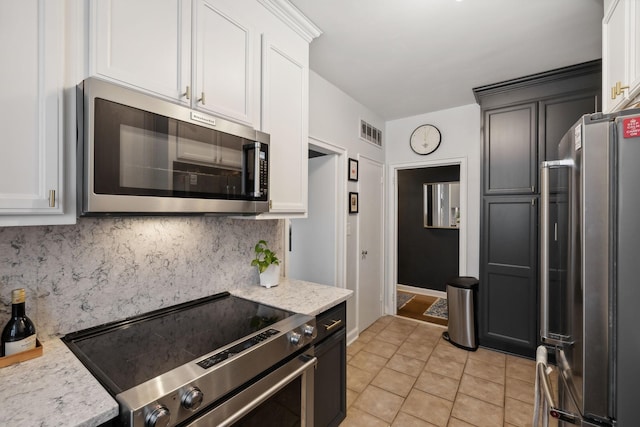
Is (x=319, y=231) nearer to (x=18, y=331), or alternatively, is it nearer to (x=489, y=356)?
(x=489, y=356)

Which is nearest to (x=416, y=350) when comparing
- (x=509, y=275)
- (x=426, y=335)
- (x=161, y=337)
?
(x=426, y=335)

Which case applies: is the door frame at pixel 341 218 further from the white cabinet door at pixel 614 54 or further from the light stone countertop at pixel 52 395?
the light stone countertop at pixel 52 395

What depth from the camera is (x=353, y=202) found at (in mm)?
3299

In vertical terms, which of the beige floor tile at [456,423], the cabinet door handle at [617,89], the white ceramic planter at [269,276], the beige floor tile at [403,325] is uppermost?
the cabinet door handle at [617,89]

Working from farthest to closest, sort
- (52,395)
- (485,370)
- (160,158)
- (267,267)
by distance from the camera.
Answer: (485,370)
(267,267)
(160,158)
(52,395)

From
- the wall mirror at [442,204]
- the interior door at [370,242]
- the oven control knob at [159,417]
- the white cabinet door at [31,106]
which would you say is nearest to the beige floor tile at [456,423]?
the interior door at [370,242]

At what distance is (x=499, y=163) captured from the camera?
2.98m

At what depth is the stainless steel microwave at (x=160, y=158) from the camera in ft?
3.30

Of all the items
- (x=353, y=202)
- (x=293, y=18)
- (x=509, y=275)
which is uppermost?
(x=293, y=18)

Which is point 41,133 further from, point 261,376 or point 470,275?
point 470,275

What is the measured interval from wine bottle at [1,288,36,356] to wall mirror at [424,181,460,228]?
485cm

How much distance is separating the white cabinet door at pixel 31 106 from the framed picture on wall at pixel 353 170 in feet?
8.38

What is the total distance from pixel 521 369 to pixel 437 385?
897mm

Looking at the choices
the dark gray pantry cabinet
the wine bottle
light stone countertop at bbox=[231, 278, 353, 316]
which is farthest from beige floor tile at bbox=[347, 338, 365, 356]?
the wine bottle
